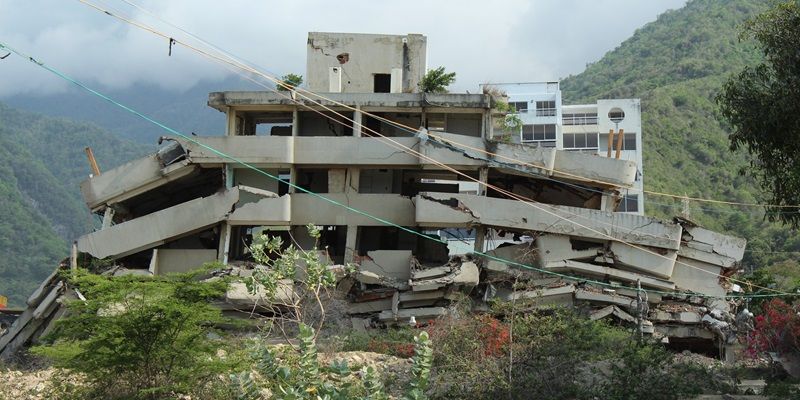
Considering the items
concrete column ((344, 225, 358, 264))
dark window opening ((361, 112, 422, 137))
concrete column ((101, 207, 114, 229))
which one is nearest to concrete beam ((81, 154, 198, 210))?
concrete column ((101, 207, 114, 229))

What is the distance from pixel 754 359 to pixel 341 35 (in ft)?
61.7

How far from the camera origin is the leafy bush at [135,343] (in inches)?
721

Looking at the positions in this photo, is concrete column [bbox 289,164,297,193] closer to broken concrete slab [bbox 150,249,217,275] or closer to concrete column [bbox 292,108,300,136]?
concrete column [bbox 292,108,300,136]

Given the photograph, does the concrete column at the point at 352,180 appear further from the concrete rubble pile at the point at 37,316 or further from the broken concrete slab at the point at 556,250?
the concrete rubble pile at the point at 37,316

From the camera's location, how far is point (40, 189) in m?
87.4

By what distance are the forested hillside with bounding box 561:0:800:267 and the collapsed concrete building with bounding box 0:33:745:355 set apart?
20792 millimetres

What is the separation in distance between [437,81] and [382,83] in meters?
3.09

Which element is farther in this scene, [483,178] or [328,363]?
[483,178]

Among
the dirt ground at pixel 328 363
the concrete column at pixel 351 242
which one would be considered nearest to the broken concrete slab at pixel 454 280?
the concrete column at pixel 351 242

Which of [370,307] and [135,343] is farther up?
[135,343]

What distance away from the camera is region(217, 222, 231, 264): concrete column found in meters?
30.6

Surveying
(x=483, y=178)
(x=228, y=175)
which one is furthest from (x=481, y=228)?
(x=228, y=175)

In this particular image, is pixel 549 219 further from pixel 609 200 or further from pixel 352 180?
pixel 352 180

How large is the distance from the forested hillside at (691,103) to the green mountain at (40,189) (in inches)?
1692
